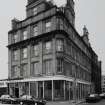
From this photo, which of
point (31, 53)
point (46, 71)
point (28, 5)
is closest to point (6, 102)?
point (46, 71)

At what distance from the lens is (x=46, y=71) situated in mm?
40781

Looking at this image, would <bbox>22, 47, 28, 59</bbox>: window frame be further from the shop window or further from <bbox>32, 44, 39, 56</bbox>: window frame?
the shop window

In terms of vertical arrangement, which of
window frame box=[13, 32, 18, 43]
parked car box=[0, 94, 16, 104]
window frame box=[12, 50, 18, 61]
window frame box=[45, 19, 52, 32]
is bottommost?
parked car box=[0, 94, 16, 104]

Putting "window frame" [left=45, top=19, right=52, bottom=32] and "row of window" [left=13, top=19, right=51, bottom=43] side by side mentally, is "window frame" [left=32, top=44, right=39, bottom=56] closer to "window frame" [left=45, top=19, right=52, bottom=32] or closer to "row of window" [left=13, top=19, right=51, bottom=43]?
"row of window" [left=13, top=19, right=51, bottom=43]

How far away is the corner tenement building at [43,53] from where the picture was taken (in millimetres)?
39500

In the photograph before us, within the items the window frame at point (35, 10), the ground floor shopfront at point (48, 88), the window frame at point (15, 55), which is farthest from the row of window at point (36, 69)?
the window frame at point (35, 10)

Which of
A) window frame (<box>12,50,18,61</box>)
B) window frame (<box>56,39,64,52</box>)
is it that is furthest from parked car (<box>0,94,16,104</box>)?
window frame (<box>12,50,18,61</box>)

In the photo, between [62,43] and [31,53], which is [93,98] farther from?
[31,53]

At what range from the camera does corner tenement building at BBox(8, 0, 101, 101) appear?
130 feet

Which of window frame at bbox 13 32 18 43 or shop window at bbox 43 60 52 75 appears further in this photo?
window frame at bbox 13 32 18 43

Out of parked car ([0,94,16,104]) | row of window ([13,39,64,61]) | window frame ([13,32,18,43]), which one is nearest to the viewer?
parked car ([0,94,16,104])

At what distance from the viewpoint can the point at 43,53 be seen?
41906mm

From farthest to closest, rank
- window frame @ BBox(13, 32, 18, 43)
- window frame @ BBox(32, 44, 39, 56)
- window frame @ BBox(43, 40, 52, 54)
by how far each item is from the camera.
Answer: window frame @ BBox(13, 32, 18, 43) < window frame @ BBox(32, 44, 39, 56) < window frame @ BBox(43, 40, 52, 54)

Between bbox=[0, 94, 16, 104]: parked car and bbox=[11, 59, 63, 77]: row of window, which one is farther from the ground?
bbox=[11, 59, 63, 77]: row of window
